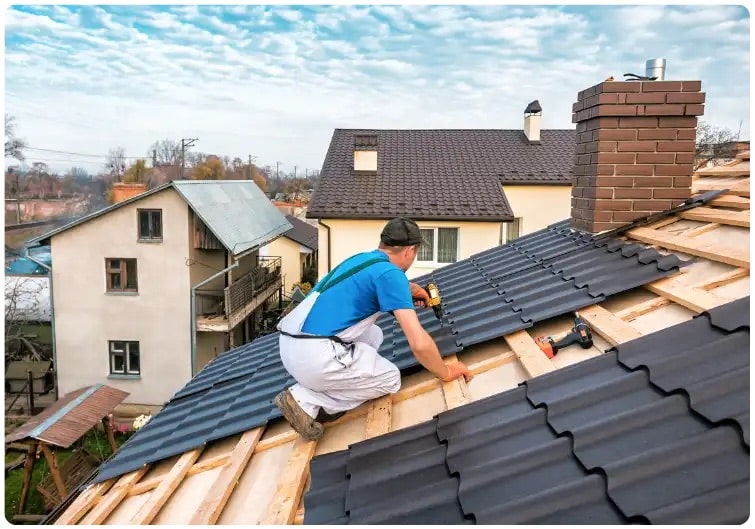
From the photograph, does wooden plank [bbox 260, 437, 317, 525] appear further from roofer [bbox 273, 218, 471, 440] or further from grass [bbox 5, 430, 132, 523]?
grass [bbox 5, 430, 132, 523]

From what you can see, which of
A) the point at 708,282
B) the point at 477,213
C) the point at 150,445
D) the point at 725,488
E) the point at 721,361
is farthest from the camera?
the point at 477,213

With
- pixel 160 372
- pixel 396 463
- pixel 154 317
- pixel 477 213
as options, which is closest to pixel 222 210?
pixel 154 317

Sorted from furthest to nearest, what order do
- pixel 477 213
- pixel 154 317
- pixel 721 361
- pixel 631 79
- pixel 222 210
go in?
1. pixel 222 210
2. pixel 154 317
3. pixel 477 213
4. pixel 631 79
5. pixel 721 361

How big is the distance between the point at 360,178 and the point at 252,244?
15.1 feet

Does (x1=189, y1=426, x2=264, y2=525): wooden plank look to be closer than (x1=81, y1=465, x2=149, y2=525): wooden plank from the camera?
Yes

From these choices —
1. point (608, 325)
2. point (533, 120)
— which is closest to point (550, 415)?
point (608, 325)

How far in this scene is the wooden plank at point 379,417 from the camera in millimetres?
2926

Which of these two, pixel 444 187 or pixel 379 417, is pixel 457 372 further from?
pixel 444 187

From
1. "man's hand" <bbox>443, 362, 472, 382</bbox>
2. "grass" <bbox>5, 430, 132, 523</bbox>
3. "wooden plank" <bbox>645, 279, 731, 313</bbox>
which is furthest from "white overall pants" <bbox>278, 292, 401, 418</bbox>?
"grass" <bbox>5, 430, 132, 523</bbox>

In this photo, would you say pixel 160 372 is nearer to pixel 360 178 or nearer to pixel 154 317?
pixel 154 317

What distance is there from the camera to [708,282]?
317 cm

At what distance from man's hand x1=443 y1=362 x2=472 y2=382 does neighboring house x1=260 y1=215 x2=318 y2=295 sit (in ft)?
84.3

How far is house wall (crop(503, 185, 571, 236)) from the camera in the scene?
734 inches

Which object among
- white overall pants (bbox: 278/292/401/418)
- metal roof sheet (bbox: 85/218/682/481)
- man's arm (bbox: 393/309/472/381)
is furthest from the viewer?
metal roof sheet (bbox: 85/218/682/481)
